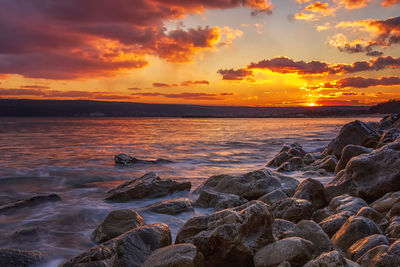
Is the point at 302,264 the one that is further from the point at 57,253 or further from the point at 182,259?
the point at 57,253

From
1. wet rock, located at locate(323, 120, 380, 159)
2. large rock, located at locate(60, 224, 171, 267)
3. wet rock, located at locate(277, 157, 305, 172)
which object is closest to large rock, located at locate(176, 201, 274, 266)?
large rock, located at locate(60, 224, 171, 267)

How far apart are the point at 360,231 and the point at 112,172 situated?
10.5 metres

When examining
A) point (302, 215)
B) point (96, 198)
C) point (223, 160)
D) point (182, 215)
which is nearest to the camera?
point (302, 215)

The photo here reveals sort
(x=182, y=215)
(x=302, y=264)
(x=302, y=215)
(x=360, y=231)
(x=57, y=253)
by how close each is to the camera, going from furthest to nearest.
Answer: (x=182, y=215) → (x=57, y=253) → (x=302, y=215) → (x=360, y=231) → (x=302, y=264)

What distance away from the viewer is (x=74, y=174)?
1229 centimetres

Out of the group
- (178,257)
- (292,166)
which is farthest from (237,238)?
(292,166)

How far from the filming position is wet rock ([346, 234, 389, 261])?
3197 mm

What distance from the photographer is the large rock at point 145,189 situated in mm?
7812

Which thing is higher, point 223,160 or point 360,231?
point 360,231

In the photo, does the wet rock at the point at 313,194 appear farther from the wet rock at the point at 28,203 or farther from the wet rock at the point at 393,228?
the wet rock at the point at 28,203

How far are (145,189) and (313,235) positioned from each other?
5031 mm

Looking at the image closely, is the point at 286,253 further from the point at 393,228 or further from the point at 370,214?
the point at 370,214

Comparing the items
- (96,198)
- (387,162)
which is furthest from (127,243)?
(96,198)

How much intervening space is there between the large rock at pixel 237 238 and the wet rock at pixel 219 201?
2.74m
